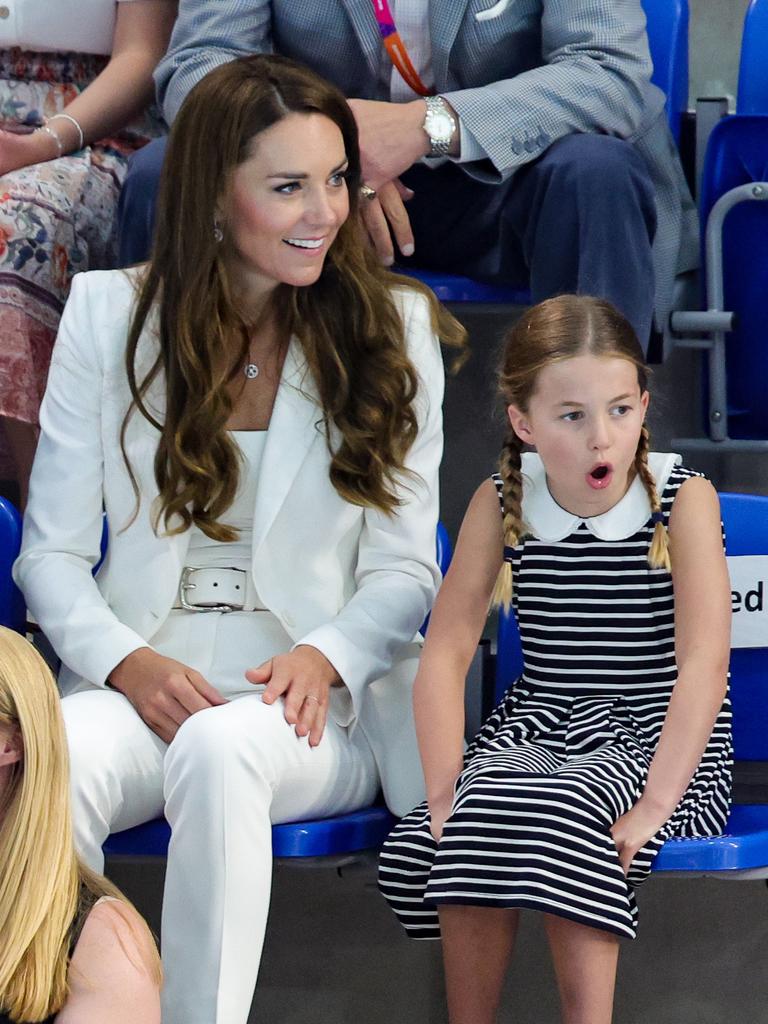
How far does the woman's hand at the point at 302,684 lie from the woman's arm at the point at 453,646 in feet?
0.38

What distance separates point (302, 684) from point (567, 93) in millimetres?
1083

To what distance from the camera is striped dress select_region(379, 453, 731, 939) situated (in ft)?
5.79

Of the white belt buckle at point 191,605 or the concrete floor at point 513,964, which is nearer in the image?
the white belt buckle at point 191,605

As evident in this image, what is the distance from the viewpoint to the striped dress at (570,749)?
1764mm

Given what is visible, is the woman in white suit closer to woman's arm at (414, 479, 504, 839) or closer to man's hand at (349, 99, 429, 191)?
woman's arm at (414, 479, 504, 839)

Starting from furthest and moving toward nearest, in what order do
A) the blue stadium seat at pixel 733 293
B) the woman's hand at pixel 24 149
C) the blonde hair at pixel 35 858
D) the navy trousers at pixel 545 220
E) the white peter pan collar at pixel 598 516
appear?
1. the woman's hand at pixel 24 149
2. the blue stadium seat at pixel 733 293
3. the navy trousers at pixel 545 220
4. the white peter pan collar at pixel 598 516
5. the blonde hair at pixel 35 858

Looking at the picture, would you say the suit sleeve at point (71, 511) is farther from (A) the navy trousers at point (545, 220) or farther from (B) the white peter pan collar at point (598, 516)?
(B) the white peter pan collar at point (598, 516)

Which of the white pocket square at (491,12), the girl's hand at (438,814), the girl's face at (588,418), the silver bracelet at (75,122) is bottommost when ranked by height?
the girl's hand at (438,814)

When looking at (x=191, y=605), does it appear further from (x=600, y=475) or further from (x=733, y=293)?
(x=733, y=293)

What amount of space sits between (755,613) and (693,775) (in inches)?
14.0

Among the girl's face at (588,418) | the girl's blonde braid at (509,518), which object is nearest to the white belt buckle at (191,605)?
the girl's blonde braid at (509,518)

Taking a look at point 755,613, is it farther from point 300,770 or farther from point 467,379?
point 467,379

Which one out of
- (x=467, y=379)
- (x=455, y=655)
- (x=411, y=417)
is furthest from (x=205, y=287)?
(x=467, y=379)

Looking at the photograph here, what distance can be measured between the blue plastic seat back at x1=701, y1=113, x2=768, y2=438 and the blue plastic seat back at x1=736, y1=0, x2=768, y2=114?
0.28 m
